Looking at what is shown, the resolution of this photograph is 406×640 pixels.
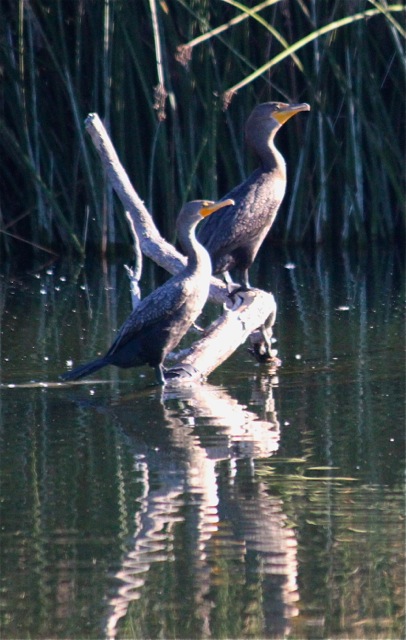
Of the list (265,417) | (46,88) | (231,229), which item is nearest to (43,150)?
(46,88)

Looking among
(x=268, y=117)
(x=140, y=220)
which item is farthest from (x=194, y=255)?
(x=268, y=117)

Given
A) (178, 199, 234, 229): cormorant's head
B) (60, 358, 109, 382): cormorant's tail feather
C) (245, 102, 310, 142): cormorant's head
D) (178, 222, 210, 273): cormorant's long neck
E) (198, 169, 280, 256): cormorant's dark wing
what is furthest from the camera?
(245, 102, 310, 142): cormorant's head

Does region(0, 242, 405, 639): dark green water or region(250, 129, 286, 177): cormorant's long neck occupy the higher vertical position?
region(250, 129, 286, 177): cormorant's long neck

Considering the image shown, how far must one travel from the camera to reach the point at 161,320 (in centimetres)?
586

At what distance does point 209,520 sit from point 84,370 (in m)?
2.03

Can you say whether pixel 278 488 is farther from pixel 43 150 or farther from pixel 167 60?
pixel 43 150

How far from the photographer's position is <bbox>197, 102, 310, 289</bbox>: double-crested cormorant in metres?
6.57

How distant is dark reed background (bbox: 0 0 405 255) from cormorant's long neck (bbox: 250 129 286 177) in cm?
227

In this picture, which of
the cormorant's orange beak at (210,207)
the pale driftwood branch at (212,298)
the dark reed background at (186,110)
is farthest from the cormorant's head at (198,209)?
the dark reed background at (186,110)

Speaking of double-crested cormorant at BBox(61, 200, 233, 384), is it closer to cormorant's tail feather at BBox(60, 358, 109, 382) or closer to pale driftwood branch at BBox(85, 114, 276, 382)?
cormorant's tail feather at BBox(60, 358, 109, 382)

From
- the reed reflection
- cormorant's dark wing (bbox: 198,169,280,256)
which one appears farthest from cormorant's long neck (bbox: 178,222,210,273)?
the reed reflection

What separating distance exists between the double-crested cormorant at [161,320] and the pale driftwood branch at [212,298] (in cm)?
17

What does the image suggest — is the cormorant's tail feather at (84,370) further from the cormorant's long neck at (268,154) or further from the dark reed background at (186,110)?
the dark reed background at (186,110)

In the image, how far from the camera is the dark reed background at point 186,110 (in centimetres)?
975
